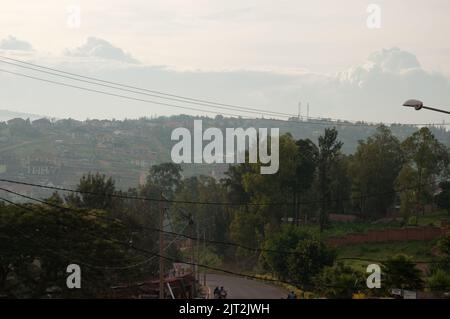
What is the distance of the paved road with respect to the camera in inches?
2481

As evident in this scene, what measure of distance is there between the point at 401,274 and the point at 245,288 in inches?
901

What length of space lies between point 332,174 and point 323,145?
467 inches

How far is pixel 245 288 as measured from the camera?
7206cm

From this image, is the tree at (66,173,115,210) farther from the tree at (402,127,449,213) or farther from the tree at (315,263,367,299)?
the tree at (402,127,449,213)

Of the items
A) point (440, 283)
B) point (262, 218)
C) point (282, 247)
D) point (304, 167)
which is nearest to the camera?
point (440, 283)

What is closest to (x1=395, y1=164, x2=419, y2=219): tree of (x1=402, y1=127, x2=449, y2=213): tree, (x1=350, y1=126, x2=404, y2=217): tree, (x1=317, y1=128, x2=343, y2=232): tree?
(x1=402, y1=127, x2=449, y2=213): tree

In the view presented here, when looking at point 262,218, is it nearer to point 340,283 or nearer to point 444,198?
point 444,198

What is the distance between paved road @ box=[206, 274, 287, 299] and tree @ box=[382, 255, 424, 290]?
1155 cm

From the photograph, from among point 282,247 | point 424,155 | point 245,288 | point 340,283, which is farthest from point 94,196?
point 424,155

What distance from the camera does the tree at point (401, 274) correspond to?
51.3m

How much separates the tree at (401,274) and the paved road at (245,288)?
11549 millimetres

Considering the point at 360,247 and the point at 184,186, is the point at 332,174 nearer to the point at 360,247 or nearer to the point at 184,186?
the point at 360,247

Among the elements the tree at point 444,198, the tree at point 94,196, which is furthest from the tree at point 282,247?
the tree at point 444,198
